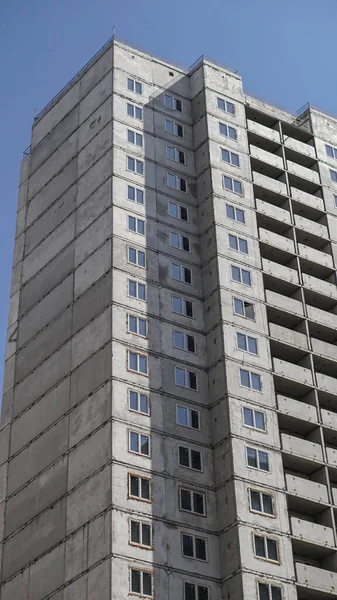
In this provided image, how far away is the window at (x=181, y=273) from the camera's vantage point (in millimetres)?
85188

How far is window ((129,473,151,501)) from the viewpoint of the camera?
71.4 metres

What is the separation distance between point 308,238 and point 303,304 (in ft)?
28.8

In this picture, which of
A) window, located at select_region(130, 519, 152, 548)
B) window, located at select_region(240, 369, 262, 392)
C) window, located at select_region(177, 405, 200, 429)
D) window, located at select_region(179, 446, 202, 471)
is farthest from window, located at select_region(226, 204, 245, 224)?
window, located at select_region(130, 519, 152, 548)

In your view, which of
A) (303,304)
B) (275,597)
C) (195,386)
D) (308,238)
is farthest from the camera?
(308,238)

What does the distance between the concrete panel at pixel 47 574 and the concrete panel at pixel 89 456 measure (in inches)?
198

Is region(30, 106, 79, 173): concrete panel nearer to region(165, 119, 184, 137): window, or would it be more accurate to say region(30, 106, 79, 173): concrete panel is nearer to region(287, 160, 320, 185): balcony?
region(165, 119, 184, 137): window

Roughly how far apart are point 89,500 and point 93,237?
938 inches

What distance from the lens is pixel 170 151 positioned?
92625 millimetres

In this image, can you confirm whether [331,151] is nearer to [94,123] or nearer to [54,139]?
[94,123]

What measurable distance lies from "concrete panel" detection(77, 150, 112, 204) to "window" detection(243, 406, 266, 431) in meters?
23.9

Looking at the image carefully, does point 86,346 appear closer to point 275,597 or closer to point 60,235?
point 60,235

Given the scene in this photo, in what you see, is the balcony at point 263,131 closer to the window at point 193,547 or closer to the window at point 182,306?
the window at point 182,306

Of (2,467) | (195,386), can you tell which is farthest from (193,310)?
(2,467)

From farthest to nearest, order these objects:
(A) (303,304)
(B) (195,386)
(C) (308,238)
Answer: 1. (C) (308,238)
2. (A) (303,304)
3. (B) (195,386)
